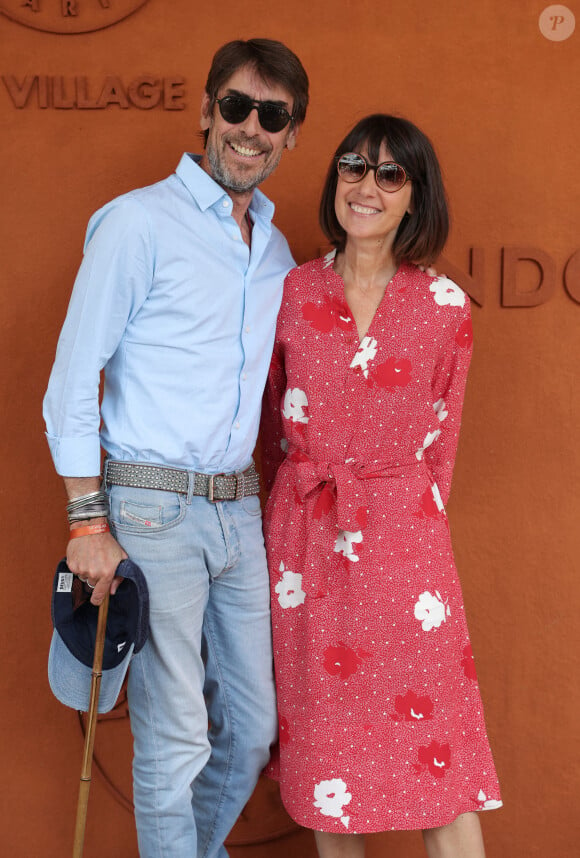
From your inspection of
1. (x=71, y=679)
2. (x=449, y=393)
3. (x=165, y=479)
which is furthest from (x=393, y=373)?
(x=71, y=679)

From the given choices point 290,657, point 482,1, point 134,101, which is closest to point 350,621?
point 290,657

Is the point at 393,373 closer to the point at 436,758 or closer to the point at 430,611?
the point at 430,611

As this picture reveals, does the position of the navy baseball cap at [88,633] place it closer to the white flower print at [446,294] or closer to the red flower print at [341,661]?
the red flower print at [341,661]

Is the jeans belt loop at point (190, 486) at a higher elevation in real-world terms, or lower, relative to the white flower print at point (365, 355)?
lower

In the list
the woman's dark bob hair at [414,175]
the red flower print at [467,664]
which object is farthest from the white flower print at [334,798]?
the woman's dark bob hair at [414,175]

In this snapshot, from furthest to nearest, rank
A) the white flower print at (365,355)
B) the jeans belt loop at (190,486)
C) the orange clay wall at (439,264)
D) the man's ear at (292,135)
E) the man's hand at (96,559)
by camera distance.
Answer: the orange clay wall at (439,264)
the man's ear at (292,135)
the white flower print at (365,355)
the jeans belt loop at (190,486)
the man's hand at (96,559)

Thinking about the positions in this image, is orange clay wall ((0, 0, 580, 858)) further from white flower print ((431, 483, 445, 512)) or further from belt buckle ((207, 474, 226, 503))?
belt buckle ((207, 474, 226, 503))

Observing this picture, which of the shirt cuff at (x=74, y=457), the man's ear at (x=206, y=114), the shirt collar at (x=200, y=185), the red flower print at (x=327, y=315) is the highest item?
the man's ear at (x=206, y=114)

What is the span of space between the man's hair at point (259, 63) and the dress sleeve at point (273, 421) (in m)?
0.61

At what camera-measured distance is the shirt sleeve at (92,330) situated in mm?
2014

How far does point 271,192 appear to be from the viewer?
8.71ft

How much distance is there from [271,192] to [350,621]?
3.98 feet

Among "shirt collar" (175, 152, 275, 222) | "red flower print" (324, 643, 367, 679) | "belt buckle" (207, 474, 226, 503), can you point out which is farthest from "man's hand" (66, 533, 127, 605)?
"shirt collar" (175, 152, 275, 222)

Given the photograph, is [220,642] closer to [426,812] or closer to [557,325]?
[426,812]
